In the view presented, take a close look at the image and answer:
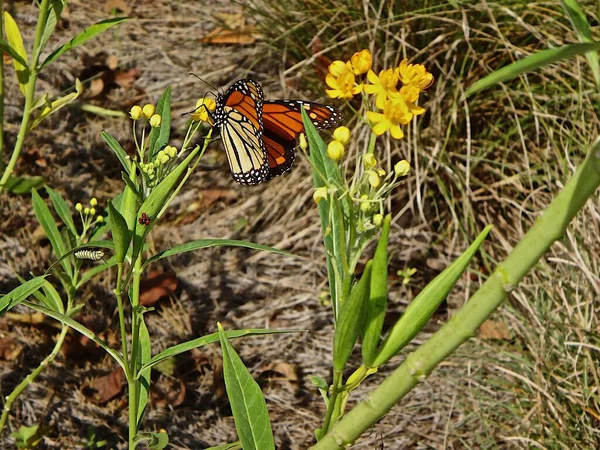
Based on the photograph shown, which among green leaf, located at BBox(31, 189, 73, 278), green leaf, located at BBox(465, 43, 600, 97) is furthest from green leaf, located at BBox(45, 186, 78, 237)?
green leaf, located at BBox(465, 43, 600, 97)

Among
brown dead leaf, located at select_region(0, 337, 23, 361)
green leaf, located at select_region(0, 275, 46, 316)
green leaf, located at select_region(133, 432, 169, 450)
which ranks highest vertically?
green leaf, located at select_region(0, 275, 46, 316)

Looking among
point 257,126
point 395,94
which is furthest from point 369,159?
point 257,126

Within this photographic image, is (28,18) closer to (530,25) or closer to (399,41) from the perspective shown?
(399,41)

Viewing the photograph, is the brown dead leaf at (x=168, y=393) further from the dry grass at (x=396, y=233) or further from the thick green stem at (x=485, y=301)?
the thick green stem at (x=485, y=301)

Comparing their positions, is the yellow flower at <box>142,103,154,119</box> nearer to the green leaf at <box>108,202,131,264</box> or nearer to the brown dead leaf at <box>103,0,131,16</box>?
the green leaf at <box>108,202,131,264</box>

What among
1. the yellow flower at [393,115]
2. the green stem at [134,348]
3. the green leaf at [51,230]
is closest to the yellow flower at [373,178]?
the yellow flower at [393,115]
